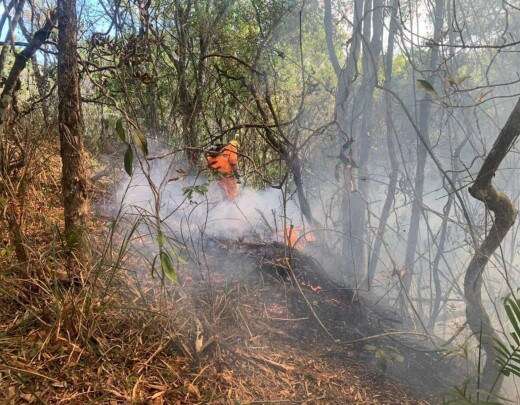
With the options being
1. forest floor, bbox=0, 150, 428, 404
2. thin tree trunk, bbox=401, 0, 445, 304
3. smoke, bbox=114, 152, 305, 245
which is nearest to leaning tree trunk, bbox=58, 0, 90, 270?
forest floor, bbox=0, 150, 428, 404

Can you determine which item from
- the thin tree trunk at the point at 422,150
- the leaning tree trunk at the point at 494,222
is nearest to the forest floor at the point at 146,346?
the leaning tree trunk at the point at 494,222

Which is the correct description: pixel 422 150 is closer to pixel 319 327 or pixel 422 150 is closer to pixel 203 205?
pixel 203 205

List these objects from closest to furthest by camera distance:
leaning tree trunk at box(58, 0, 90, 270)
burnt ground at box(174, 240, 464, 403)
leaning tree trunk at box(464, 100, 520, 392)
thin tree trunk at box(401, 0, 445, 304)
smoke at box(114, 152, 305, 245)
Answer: leaning tree trunk at box(58, 0, 90, 270), leaning tree trunk at box(464, 100, 520, 392), burnt ground at box(174, 240, 464, 403), smoke at box(114, 152, 305, 245), thin tree trunk at box(401, 0, 445, 304)

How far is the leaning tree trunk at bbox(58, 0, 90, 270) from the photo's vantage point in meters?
2.13

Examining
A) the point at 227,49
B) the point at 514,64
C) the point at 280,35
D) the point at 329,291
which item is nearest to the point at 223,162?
the point at 329,291

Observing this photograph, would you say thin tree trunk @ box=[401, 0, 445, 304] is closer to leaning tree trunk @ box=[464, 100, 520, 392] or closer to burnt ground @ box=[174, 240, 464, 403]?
burnt ground @ box=[174, 240, 464, 403]

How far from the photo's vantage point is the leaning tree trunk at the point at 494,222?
2557 mm

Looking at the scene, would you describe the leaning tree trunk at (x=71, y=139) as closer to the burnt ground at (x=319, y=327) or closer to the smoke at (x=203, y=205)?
the burnt ground at (x=319, y=327)

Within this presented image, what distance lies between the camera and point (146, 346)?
2201 mm

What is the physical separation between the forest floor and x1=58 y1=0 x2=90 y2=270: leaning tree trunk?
11cm

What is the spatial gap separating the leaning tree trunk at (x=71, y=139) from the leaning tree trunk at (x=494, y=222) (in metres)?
2.24

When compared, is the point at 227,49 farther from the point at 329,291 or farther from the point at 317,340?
the point at 317,340

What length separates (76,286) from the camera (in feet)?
7.60

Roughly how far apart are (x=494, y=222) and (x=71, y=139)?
8.45ft
